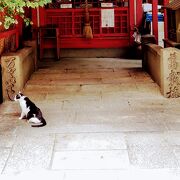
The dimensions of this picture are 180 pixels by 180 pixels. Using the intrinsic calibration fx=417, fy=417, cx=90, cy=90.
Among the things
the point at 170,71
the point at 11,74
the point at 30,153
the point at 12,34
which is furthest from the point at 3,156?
the point at 12,34

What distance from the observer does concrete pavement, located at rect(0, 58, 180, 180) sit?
459 cm

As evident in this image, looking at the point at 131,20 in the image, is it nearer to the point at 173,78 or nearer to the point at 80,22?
the point at 80,22

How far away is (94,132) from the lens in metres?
6.01

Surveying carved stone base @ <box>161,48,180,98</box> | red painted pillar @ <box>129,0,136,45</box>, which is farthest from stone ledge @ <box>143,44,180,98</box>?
red painted pillar @ <box>129,0,136,45</box>

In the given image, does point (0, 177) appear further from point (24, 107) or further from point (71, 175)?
point (24, 107)

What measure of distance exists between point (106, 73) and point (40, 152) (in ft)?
19.2

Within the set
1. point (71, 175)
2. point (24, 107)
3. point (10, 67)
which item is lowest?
point (71, 175)

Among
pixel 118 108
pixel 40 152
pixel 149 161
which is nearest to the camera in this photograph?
pixel 149 161

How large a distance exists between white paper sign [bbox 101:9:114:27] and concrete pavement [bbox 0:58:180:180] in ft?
13.4

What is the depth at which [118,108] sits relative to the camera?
746 cm

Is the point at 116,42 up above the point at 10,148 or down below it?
above

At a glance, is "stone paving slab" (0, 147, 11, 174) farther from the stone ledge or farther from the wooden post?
the wooden post

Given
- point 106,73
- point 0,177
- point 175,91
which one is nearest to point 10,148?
point 0,177

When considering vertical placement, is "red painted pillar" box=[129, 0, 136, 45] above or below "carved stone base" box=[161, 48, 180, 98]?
above
